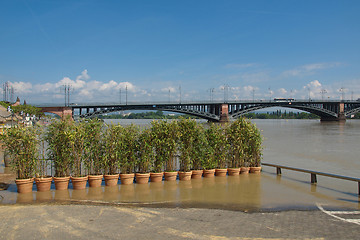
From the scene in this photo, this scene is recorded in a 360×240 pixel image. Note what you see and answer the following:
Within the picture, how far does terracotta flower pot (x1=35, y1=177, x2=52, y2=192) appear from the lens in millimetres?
9414

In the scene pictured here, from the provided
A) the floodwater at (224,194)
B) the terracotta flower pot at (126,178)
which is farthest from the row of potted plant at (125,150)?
the floodwater at (224,194)

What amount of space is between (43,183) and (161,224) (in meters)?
5.14

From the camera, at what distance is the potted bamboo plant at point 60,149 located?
9.77 m

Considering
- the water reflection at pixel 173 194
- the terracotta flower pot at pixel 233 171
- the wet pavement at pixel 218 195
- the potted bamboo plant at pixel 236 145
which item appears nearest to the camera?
the wet pavement at pixel 218 195

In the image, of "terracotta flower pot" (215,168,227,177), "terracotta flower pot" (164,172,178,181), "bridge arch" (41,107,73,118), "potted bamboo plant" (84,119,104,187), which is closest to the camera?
"potted bamboo plant" (84,119,104,187)

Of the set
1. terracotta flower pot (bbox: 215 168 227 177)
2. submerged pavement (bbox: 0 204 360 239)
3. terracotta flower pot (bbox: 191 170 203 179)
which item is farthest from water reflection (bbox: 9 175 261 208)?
submerged pavement (bbox: 0 204 360 239)

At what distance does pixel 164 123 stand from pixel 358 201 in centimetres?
698

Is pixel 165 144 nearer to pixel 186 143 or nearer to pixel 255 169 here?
pixel 186 143

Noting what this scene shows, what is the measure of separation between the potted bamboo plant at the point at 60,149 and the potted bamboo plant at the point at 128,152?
180 cm

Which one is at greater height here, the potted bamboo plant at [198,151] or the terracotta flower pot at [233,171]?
the potted bamboo plant at [198,151]

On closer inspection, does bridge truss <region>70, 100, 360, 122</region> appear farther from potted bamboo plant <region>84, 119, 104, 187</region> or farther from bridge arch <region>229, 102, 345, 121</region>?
potted bamboo plant <region>84, 119, 104, 187</region>

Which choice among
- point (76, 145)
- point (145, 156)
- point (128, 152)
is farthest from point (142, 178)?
point (76, 145)

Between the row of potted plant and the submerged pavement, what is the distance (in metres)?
2.36

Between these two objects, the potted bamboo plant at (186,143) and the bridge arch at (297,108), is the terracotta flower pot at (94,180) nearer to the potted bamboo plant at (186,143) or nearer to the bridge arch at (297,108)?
the potted bamboo plant at (186,143)
